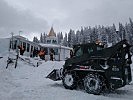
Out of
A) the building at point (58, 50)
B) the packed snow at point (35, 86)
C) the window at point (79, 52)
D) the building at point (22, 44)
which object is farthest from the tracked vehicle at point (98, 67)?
the building at point (58, 50)

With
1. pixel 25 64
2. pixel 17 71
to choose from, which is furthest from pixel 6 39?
pixel 17 71

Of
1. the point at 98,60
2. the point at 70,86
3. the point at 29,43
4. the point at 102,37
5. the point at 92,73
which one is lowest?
the point at 70,86

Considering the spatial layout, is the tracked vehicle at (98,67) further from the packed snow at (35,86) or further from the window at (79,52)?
the packed snow at (35,86)

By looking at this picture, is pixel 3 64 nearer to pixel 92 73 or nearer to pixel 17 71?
pixel 17 71

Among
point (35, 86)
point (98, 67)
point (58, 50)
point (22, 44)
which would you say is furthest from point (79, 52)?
point (58, 50)

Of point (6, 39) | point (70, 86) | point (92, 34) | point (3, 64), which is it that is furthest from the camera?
point (92, 34)

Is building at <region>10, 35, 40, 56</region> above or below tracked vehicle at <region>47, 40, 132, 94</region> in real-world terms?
above

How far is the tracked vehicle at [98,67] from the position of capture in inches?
409

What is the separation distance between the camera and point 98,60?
11211mm

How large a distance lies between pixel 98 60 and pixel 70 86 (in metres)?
2.27

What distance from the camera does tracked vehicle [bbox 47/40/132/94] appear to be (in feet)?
34.1

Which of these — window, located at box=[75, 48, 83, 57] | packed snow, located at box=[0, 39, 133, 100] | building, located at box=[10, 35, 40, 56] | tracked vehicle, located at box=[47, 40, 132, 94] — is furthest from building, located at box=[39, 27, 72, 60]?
tracked vehicle, located at box=[47, 40, 132, 94]

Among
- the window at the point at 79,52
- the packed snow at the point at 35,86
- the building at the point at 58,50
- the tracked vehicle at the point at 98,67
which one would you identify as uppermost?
the building at the point at 58,50

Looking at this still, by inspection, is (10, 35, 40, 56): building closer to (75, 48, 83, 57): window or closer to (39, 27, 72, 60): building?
(39, 27, 72, 60): building
